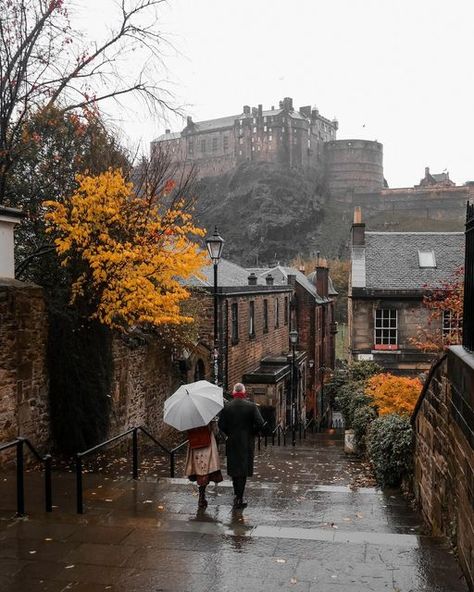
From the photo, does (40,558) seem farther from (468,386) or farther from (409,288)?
(409,288)

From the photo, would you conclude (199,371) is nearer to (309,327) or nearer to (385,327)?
(385,327)

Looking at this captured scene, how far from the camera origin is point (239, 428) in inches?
307

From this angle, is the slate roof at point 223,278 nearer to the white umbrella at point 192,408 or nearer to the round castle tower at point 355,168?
the white umbrella at point 192,408

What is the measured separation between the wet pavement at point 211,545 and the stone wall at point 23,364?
199cm

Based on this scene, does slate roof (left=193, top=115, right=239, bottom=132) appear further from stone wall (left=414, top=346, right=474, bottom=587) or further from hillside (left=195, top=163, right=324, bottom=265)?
stone wall (left=414, top=346, right=474, bottom=587)

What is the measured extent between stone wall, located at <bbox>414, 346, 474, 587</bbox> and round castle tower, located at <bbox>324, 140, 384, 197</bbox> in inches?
4297

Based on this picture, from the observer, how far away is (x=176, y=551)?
598cm

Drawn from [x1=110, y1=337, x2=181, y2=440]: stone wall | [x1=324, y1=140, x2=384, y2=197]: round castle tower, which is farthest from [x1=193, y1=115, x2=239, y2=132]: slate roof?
[x1=110, y1=337, x2=181, y2=440]: stone wall

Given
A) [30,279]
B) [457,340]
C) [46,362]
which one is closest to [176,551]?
[46,362]

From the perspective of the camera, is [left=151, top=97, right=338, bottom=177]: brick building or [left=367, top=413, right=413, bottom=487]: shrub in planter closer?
[left=367, top=413, right=413, bottom=487]: shrub in planter

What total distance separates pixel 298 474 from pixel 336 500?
3.72 metres

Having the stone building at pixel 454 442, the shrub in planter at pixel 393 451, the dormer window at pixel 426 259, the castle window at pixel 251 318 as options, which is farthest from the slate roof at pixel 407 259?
the stone building at pixel 454 442

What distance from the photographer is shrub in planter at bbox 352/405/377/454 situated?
16562 millimetres

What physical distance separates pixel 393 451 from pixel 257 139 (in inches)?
4132
